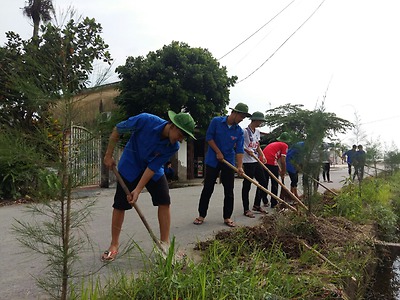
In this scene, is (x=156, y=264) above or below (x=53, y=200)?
below

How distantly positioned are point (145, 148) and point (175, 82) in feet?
34.6

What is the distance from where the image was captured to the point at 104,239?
4297mm

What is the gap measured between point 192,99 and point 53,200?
12.5 meters

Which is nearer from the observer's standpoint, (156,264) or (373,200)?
(156,264)

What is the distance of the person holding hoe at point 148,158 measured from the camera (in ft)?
10.5

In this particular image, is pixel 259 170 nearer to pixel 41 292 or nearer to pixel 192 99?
pixel 41 292

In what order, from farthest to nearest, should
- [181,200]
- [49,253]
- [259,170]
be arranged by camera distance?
1. [181,200]
2. [259,170]
3. [49,253]

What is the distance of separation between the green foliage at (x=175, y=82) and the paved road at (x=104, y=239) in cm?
649

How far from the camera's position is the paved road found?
281 centimetres

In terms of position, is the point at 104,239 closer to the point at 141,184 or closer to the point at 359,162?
the point at 141,184

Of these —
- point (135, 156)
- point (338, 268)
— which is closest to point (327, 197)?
point (338, 268)

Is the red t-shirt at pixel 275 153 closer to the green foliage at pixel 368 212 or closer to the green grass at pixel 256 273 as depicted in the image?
the green foliage at pixel 368 212

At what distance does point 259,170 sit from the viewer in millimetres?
6320

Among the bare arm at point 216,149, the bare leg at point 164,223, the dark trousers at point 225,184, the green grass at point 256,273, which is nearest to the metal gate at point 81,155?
the green grass at point 256,273
